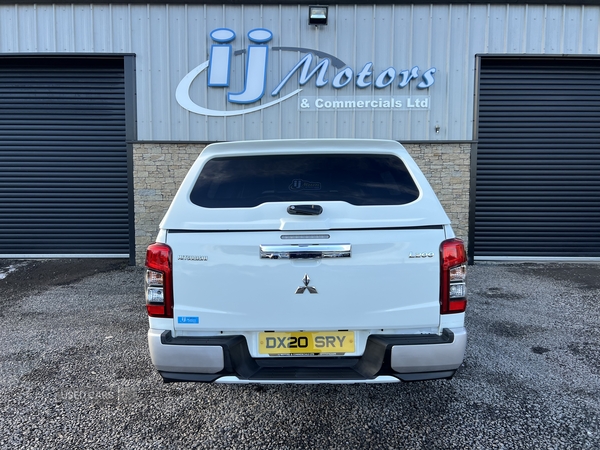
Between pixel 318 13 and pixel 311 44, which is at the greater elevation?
pixel 318 13

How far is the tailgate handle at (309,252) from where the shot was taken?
229cm

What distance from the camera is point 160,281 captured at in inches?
93.2

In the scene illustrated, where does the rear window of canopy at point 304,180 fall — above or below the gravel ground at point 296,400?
above

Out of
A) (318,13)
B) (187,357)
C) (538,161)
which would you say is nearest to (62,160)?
(318,13)

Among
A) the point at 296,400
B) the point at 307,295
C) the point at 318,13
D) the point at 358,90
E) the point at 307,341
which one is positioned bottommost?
the point at 296,400

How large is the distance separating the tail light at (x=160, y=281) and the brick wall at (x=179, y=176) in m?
5.27

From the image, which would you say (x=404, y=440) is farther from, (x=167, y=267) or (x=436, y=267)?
(x=167, y=267)

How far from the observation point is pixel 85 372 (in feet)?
11.4

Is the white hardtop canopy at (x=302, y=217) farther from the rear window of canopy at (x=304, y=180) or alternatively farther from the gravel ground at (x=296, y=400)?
the gravel ground at (x=296, y=400)

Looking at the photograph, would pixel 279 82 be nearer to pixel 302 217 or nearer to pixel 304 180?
pixel 304 180

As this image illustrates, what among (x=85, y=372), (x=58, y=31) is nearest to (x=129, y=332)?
(x=85, y=372)

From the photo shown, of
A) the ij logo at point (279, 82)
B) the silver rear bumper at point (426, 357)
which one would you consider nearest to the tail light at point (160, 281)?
the silver rear bumper at point (426, 357)

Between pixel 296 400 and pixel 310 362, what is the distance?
0.77m

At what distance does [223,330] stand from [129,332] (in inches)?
101
